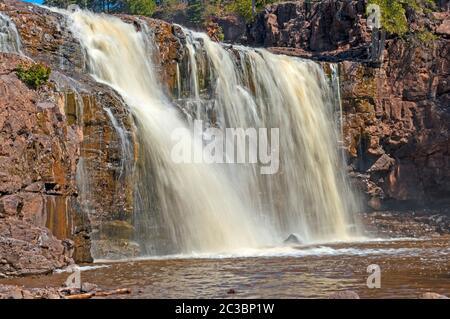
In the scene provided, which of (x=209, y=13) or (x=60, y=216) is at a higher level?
(x=209, y=13)

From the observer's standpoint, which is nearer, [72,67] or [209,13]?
[72,67]

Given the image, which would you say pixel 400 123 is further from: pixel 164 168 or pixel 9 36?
pixel 9 36

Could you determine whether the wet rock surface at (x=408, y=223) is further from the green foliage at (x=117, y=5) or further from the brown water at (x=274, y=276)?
the green foliage at (x=117, y=5)

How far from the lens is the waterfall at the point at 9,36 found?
973 inches

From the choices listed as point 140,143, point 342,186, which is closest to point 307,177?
point 342,186

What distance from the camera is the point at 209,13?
79.0 meters

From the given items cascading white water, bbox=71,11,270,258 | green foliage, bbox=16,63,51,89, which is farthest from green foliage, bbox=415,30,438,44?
green foliage, bbox=16,63,51,89

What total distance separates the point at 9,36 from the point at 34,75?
5.90 m

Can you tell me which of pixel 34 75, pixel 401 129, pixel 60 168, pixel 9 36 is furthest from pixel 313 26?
pixel 60 168

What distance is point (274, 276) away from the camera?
15219mm

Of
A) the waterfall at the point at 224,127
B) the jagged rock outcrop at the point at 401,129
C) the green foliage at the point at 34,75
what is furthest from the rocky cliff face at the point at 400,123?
the green foliage at the point at 34,75

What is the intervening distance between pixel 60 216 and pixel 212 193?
7.41 metres

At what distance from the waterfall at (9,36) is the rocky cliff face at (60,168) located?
10.4 inches
